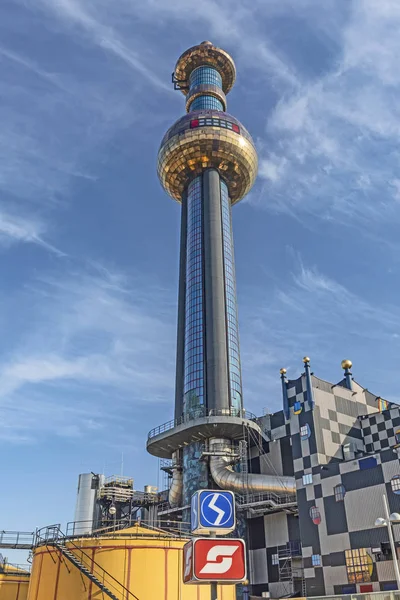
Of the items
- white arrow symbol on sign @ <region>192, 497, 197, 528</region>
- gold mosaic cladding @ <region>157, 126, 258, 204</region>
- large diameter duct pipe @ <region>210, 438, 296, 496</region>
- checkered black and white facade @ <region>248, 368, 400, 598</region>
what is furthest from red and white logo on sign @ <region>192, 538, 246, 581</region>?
gold mosaic cladding @ <region>157, 126, 258, 204</region>

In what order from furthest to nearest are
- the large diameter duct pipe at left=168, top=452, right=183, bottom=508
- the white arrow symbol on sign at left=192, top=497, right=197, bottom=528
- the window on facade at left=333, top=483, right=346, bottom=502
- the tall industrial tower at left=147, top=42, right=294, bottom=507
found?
1. the large diameter duct pipe at left=168, top=452, right=183, bottom=508
2. the tall industrial tower at left=147, top=42, right=294, bottom=507
3. the window on facade at left=333, top=483, right=346, bottom=502
4. the white arrow symbol on sign at left=192, top=497, right=197, bottom=528

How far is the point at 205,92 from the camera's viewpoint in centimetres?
9100

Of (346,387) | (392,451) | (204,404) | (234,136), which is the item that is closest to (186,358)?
(204,404)

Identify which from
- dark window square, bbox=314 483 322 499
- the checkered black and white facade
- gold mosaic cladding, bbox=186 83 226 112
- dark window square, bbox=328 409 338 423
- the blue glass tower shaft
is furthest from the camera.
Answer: gold mosaic cladding, bbox=186 83 226 112

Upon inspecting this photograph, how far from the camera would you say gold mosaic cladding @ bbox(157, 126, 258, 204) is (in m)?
79.9

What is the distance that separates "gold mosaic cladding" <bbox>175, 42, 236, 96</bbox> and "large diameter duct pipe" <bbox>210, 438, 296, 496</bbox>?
73.6 meters

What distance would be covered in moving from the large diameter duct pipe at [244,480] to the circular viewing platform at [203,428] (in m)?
2.03

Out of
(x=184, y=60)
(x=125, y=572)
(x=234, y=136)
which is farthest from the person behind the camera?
(x=184, y=60)

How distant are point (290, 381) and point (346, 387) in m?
6.14

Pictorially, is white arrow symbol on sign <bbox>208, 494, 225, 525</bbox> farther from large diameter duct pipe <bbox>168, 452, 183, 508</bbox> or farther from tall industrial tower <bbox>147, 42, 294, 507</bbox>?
large diameter duct pipe <bbox>168, 452, 183, 508</bbox>

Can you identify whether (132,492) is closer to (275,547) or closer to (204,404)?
(204,404)

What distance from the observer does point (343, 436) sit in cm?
5191

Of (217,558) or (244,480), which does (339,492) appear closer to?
(244,480)

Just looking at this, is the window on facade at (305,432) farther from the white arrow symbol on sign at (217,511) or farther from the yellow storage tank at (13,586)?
the white arrow symbol on sign at (217,511)
